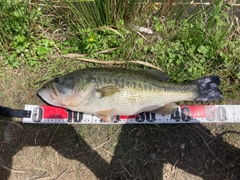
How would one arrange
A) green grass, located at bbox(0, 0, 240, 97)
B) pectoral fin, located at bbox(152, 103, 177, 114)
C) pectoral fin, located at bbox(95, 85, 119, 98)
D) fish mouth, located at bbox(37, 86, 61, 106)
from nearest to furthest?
pectoral fin, located at bbox(95, 85, 119, 98) < fish mouth, located at bbox(37, 86, 61, 106) < pectoral fin, located at bbox(152, 103, 177, 114) < green grass, located at bbox(0, 0, 240, 97)

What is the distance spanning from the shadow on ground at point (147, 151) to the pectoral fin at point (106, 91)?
0.70 metres

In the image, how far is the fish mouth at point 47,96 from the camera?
345 cm

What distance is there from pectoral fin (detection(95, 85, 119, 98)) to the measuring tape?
51 cm

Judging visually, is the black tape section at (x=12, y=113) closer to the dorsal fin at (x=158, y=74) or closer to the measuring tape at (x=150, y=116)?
the measuring tape at (x=150, y=116)

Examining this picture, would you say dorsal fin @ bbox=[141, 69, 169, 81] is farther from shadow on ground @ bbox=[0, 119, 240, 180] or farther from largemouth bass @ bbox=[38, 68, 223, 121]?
shadow on ground @ bbox=[0, 119, 240, 180]

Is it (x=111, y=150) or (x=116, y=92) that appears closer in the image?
(x=116, y=92)

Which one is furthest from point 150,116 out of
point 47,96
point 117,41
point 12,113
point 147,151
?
point 12,113

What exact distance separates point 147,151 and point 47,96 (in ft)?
5.46

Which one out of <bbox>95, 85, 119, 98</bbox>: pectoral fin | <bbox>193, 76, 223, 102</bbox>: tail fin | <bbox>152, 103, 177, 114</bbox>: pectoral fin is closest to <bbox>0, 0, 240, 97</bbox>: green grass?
<bbox>193, 76, 223, 102</bbox>: tail fin

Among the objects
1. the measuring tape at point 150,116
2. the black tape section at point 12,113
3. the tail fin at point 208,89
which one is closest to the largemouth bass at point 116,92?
the tail fin at point 208,89

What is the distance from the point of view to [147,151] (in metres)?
3.71

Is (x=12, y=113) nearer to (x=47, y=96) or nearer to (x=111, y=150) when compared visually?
(x=47, y=96)

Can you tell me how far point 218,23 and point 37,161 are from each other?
3.39 m

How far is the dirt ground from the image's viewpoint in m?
3.60
